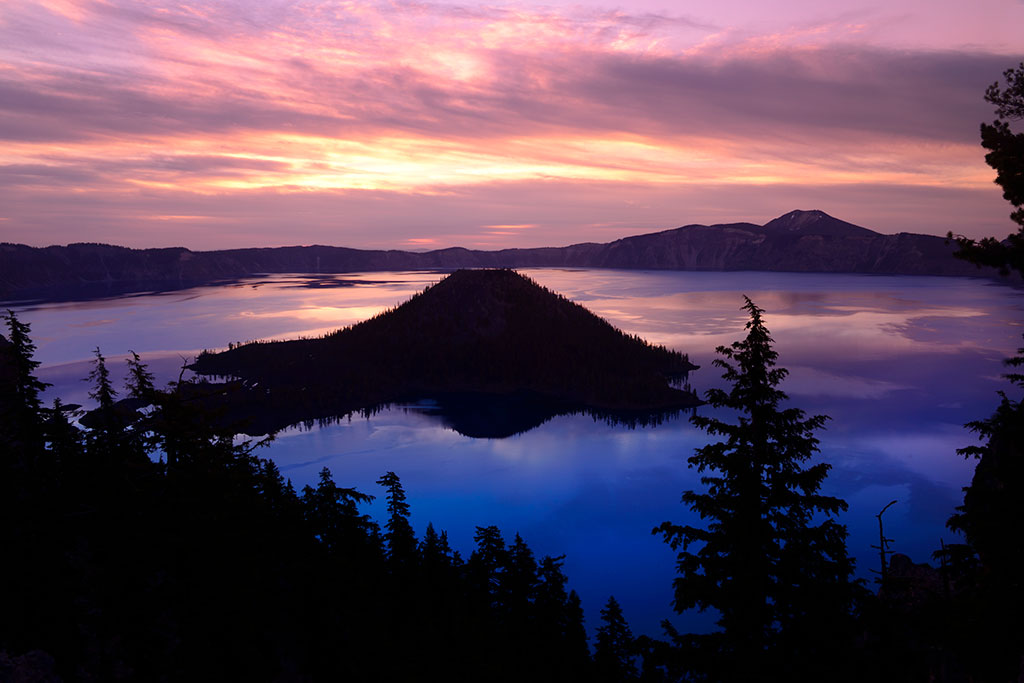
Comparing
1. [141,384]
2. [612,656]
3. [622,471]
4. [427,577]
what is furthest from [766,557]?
[622,471]

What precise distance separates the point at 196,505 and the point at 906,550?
9039cm

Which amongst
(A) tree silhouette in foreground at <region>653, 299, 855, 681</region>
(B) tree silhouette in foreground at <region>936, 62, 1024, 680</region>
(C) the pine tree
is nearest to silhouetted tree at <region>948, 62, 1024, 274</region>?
(B) tree silhouette in foreground at <region>936, 62, 1024, 680</region>

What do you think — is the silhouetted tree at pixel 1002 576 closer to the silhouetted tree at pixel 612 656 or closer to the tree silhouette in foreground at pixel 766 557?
the tree silhouette in foreground at pixel 766 557

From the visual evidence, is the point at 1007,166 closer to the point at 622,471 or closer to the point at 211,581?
the point at 211,581

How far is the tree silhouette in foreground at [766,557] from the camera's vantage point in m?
14.1

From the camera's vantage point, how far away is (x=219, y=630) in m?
28.6

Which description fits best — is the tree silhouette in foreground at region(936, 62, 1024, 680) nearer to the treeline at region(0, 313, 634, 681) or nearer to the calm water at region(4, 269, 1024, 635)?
the treeline at region(0, 313, 634, 681)

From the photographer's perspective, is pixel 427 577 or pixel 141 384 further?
pixel 427 577

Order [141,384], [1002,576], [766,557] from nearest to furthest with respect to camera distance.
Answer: [766,557] → [1002,576] → [141,384]

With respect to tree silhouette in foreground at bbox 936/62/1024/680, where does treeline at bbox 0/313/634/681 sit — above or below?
below

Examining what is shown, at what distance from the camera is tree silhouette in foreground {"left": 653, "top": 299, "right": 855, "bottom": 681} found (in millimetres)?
14117

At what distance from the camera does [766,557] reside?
1494 centimetres

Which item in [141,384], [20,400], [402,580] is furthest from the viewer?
[141,384]

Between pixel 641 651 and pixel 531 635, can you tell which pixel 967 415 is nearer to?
pixel 531 635
